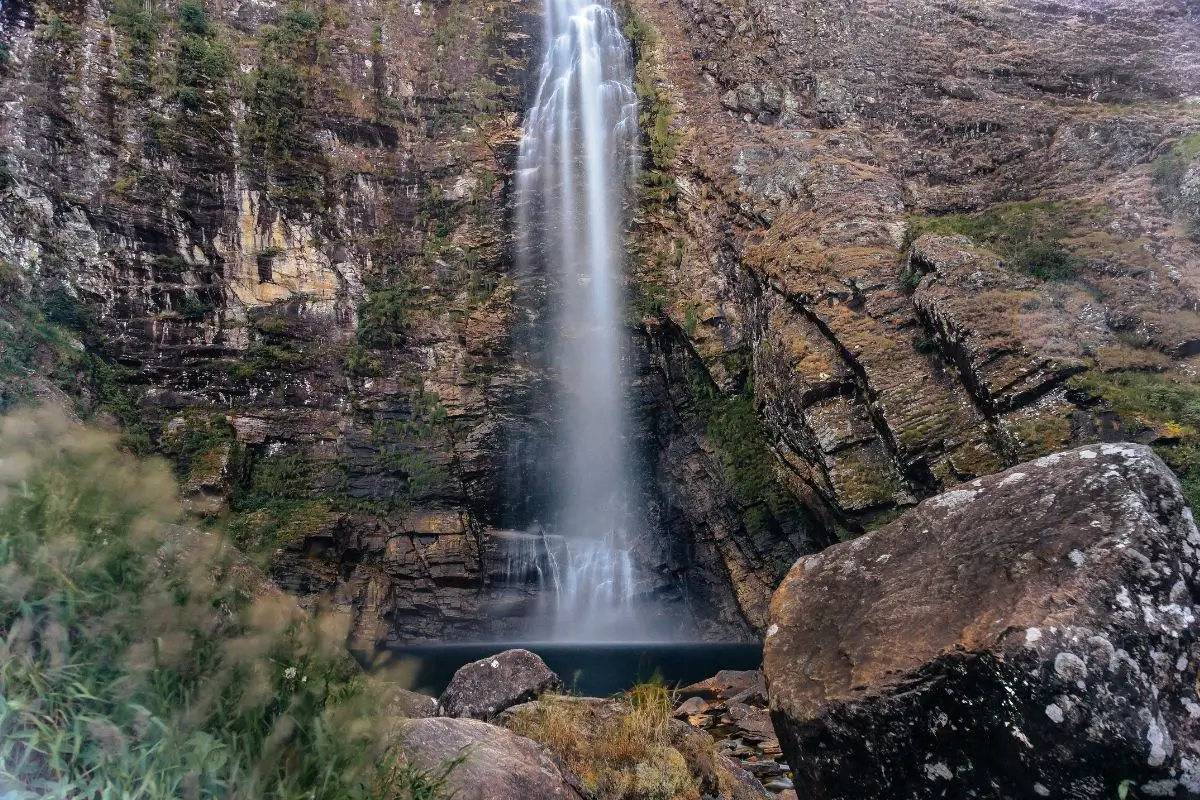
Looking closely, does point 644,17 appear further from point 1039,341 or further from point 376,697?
point 376,697

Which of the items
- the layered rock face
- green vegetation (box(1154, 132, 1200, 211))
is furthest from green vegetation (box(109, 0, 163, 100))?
green vegetation (box(1154, 132, 1200, 211))

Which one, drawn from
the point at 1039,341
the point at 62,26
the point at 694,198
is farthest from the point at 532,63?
the point at 1039,341

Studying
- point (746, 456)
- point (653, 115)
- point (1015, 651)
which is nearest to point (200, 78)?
point (653, 115)

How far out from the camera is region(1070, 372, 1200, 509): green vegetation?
10.7m

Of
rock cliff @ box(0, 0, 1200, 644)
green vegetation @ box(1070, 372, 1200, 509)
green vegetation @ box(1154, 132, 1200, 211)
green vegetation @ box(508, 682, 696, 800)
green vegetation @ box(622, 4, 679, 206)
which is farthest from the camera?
green vegetation @ box(622, 4, 679, 206)

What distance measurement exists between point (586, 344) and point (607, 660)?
9114 millimetres

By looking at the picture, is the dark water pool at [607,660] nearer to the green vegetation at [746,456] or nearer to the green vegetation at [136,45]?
the green vegetation at [746,456]

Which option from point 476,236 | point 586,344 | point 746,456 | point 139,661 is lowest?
point 746,456

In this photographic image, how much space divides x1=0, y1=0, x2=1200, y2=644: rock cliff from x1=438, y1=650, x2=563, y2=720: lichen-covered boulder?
839 cm

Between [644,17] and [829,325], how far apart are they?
1527cm

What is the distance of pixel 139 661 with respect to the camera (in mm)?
1670

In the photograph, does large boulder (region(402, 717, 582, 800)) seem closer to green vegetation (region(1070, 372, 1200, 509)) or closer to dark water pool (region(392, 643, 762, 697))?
dark water pool (region(392, 643, 762, 697))

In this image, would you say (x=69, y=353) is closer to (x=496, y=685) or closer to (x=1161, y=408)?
(x=496, y=685)

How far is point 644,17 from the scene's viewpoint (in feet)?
81.7
